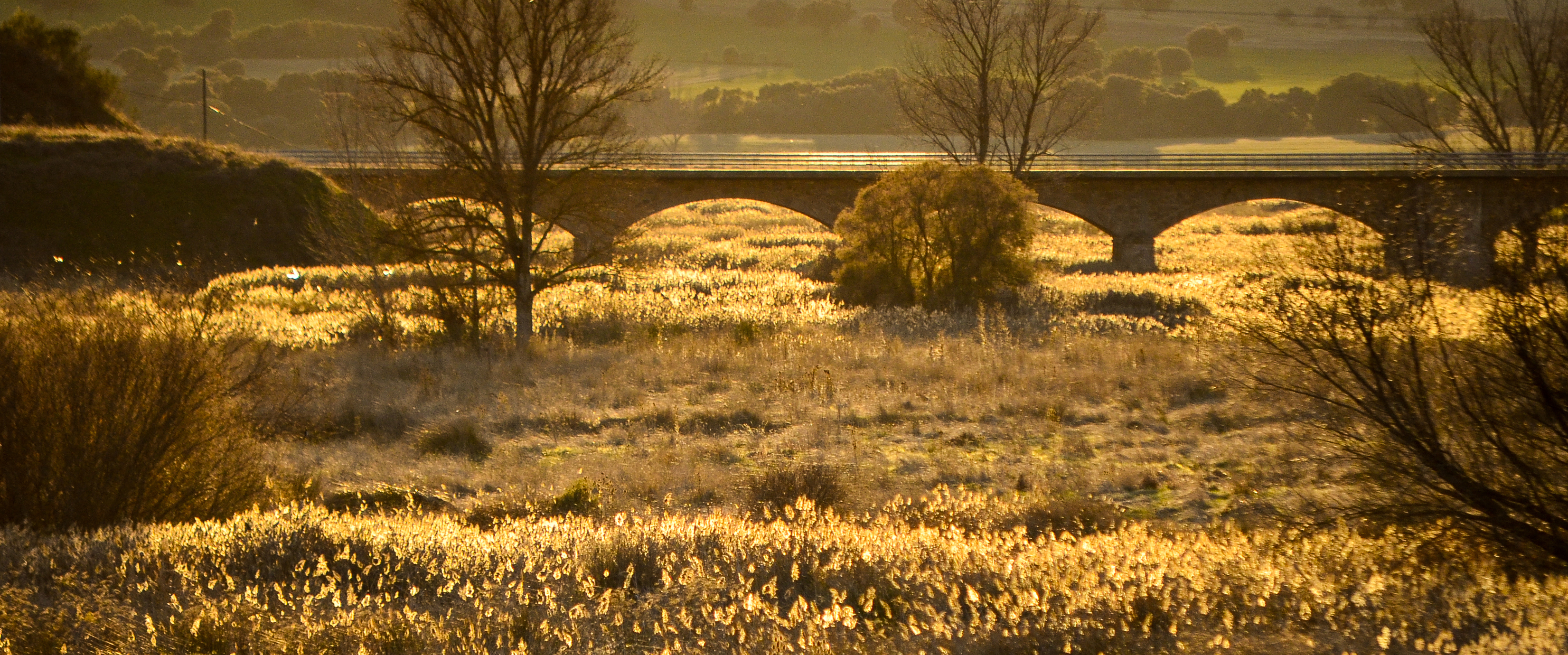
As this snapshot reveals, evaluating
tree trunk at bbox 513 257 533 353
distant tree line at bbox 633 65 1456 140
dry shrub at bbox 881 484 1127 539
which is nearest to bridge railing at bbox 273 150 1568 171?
tree trunk at bbox 513 257 533 353

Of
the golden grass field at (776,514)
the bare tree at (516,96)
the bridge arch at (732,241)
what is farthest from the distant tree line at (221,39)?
the golden grass field at (776,514)

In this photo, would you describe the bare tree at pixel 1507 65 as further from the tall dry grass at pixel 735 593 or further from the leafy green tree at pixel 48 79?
the leafy green tree at pixel 48 79

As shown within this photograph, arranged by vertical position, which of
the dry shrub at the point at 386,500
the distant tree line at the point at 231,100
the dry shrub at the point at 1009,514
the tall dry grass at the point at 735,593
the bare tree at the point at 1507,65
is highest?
the distant tree line at the point at 231,100

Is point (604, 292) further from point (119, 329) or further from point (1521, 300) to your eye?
point (1521, 300)

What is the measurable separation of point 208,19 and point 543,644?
12043cm

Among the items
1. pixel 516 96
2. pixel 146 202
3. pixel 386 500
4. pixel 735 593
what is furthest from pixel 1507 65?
pixel 146 202

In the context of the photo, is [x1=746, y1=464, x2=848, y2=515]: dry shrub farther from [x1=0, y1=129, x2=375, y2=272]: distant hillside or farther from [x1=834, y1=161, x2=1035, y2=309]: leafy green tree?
[x1=0, y1=129, x2=375, y2=272]: distant hillside

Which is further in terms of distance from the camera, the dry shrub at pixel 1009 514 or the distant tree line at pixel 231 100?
the distant tree line at pixel 231 100

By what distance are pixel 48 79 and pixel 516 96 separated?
42.4 m

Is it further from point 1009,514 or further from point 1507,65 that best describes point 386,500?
point 1507,65

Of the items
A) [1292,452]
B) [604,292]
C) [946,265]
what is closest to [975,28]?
[946,265]

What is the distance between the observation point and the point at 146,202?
3712 centimetres

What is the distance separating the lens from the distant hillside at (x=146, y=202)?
113 ft

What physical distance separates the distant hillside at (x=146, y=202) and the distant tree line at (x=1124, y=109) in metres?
41.5
